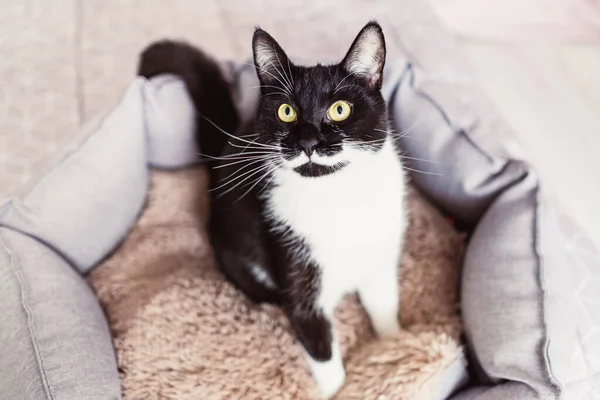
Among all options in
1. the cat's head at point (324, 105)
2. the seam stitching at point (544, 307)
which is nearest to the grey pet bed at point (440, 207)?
the seam stitching at point (544, 307)

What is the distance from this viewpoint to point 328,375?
1007 mm

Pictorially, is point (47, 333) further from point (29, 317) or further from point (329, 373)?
point (329, 373)

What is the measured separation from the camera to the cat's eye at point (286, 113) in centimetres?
85

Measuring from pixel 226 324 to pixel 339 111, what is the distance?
51 centimetres

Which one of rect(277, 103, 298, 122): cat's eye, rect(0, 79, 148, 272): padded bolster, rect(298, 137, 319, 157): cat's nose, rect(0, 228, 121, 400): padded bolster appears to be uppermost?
rect(277, 103, 298, 122): cat's eye

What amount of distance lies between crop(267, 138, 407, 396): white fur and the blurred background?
0.65 m

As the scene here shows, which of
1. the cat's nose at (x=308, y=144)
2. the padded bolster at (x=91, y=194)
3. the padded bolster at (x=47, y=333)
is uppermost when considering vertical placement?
the cat's nose at (x=308, y=144)

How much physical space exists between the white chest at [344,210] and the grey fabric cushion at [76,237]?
0.40 m

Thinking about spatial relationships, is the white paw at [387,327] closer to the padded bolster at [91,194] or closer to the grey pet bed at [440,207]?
the grey pet bed at [440,207]

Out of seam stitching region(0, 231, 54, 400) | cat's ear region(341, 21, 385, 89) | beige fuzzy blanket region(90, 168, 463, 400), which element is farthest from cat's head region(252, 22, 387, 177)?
seam stitching region(0, 231, 54, 400)

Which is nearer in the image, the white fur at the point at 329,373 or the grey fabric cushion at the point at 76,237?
the grey fabric cushion at the point at 76,237

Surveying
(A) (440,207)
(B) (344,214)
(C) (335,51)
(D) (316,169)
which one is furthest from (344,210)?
(C) (335,51)

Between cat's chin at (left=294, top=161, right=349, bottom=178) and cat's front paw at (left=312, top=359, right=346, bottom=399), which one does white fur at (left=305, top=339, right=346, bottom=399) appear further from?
cat's chin at (left=294, top=161, right=349, bottom=178)

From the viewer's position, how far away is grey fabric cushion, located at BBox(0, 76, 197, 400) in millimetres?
881
